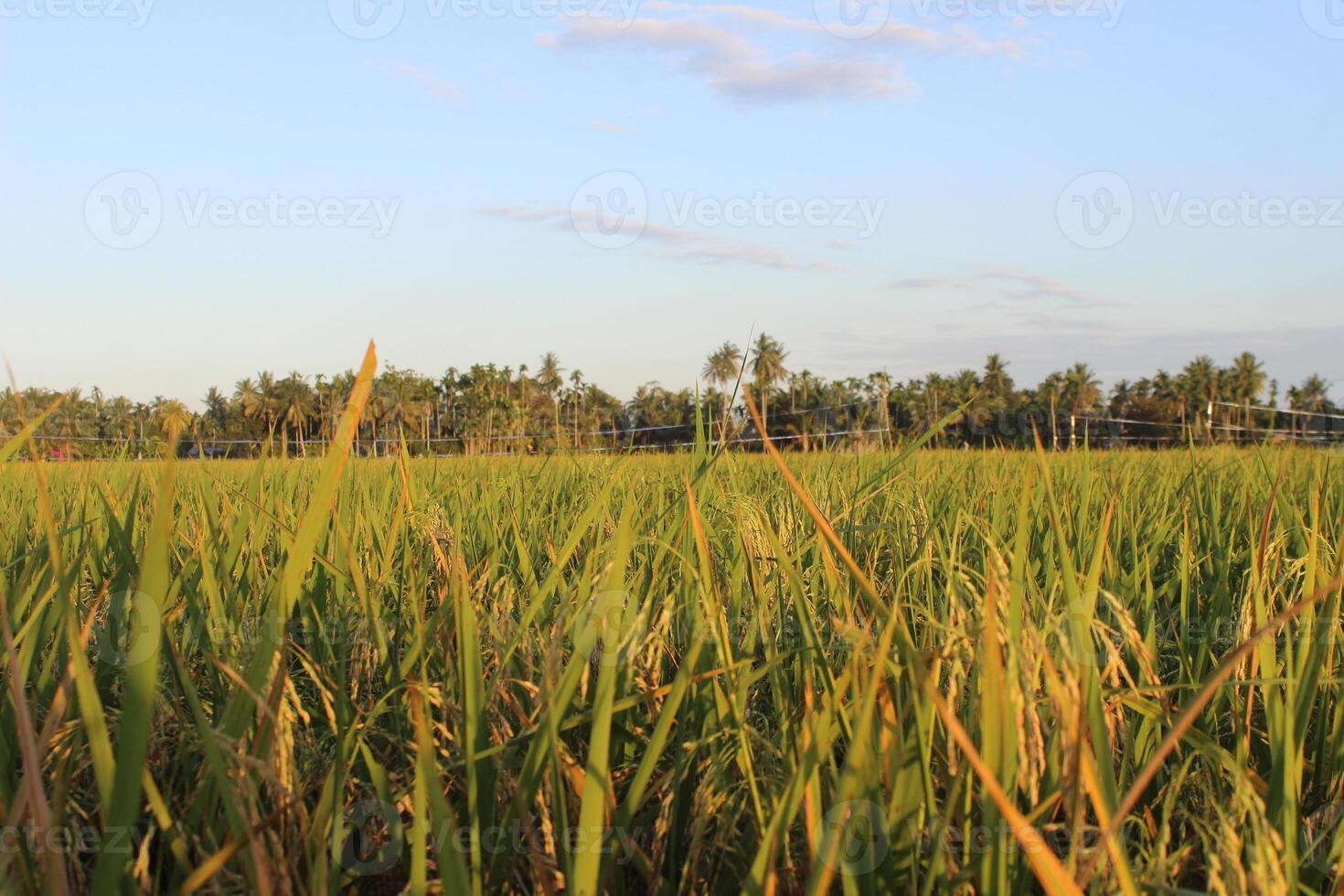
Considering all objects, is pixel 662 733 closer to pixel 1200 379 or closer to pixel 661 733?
pixel 661 733

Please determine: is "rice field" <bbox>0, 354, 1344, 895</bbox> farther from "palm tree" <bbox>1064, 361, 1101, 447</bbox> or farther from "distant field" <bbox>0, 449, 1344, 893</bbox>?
"palm tree" <bbox>1064, 361, 1101, 447</bbox>

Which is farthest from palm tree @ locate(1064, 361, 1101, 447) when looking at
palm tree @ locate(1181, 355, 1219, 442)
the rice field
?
the rice field

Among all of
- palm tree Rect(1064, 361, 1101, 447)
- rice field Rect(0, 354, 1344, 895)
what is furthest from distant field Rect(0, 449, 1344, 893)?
palm tree Rect(1064, 361, 1101, 447)

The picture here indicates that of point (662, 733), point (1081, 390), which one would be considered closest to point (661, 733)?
point (662, 733)

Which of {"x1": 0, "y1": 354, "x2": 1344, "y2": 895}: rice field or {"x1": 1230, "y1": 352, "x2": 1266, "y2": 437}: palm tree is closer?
{"x1": 0, "y1": 354, "x2": 1344, "y2": 895}: rice field

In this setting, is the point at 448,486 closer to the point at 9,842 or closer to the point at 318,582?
the point at 318,582

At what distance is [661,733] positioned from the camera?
3.06 feet

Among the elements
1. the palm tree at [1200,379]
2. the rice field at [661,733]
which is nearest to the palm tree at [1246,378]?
the palm tree at [1200,379]

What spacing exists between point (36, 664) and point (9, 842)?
82 centimetres

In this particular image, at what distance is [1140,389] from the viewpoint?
85.5 meters

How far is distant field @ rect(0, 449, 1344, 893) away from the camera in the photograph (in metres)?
0.82

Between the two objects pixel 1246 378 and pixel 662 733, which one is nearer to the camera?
pixel 662 733

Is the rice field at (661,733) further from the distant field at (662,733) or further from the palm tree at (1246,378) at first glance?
the palm tree at (1246,378)

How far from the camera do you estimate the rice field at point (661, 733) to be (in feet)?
2.68
